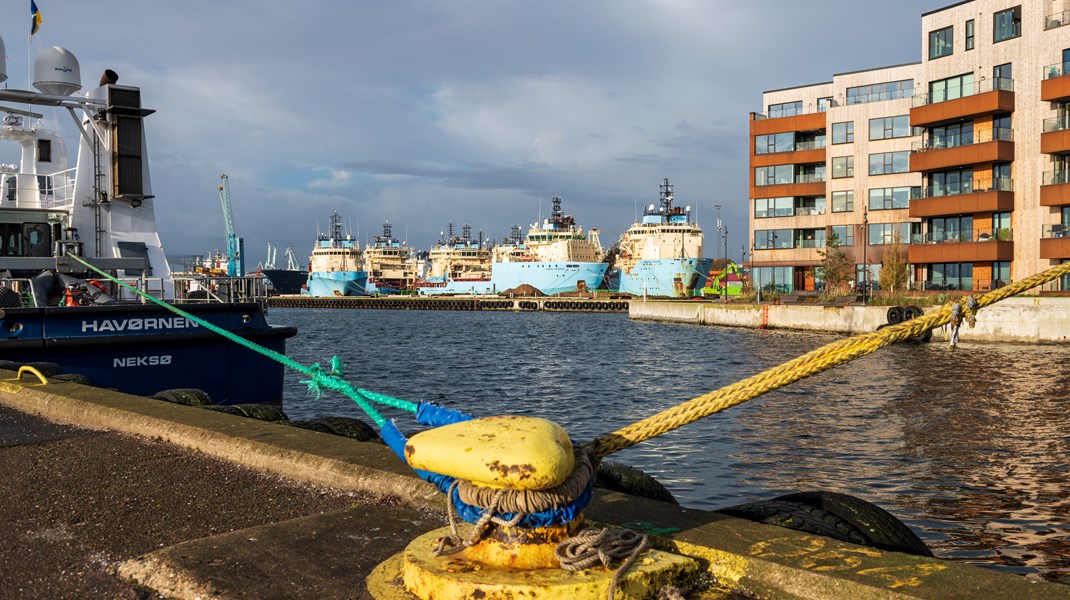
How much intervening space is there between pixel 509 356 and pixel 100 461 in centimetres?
3423

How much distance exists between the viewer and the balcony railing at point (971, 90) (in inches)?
1928

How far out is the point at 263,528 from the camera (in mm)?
4648

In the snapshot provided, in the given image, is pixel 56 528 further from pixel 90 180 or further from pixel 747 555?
pixel 90 180

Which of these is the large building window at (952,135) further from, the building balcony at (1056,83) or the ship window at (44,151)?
the ship window at (44,151)

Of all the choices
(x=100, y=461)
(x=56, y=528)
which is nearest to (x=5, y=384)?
(x=100, y=461)

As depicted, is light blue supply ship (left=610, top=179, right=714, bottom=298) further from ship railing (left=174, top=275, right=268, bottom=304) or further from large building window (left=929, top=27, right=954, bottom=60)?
ship railing (left=174, top=275, right=268, bottom=304)

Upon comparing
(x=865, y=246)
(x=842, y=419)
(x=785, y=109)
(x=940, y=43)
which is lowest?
(x=842, y=419)

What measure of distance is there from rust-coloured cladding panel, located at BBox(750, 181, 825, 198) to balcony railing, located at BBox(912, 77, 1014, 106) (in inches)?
411

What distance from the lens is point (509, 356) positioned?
40.8 metres

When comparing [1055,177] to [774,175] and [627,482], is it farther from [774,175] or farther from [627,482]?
[627,482]

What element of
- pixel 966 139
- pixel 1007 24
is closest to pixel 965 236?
pixel 966 139

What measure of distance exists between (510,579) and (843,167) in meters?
66.0

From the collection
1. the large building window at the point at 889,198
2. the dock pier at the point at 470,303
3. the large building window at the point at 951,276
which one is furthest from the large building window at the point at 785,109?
the dock pier at the point at 470,303

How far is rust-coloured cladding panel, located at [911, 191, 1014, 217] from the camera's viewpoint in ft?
161
